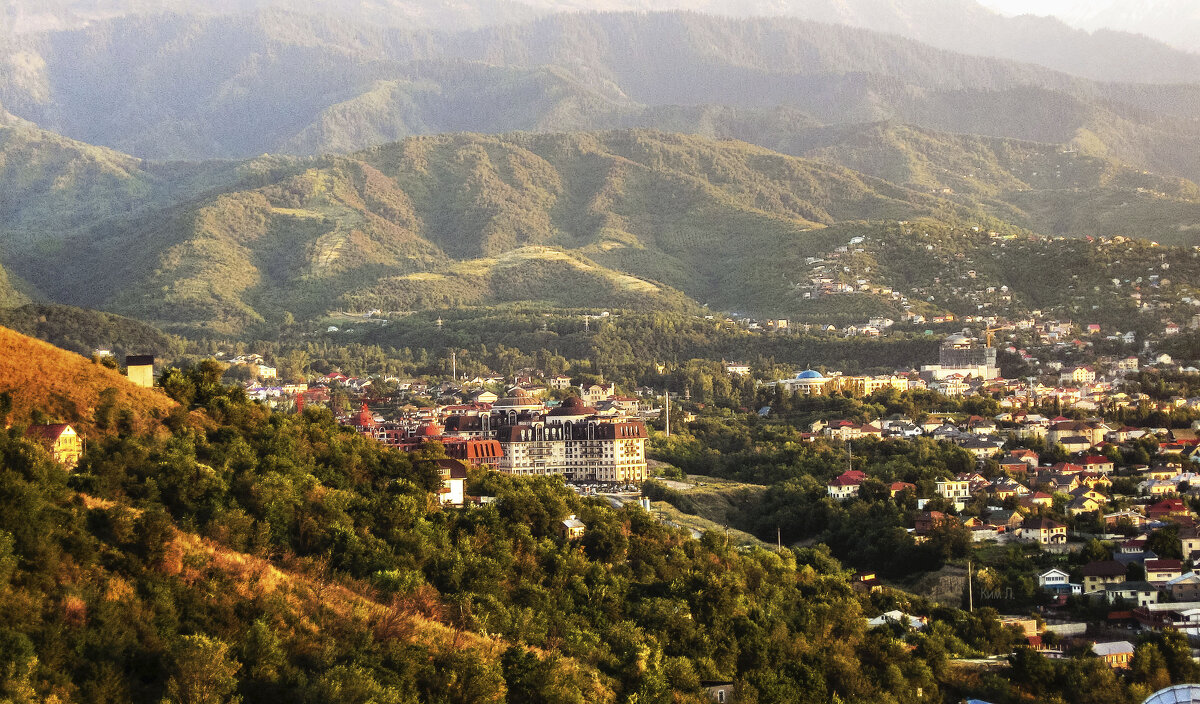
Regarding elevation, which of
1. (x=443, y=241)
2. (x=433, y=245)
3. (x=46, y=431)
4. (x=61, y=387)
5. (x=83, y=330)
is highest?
(x=443, y=241)

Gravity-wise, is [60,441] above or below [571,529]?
above

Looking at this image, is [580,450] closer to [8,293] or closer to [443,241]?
[8,293]

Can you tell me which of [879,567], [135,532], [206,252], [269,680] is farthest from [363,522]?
[206,252]

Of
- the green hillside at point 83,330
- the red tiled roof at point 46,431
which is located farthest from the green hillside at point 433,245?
the red tiled roof at point 46,431

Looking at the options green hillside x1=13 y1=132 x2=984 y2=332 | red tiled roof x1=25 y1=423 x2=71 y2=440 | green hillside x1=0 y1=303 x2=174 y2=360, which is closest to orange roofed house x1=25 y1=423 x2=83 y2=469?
red tiled roof x1=25 y1=423 x2=71 y2=440

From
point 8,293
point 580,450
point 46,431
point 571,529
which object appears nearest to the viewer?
point 46,431

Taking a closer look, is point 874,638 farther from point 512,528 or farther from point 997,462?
point 997,462

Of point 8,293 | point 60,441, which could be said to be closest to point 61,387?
point 60,441
